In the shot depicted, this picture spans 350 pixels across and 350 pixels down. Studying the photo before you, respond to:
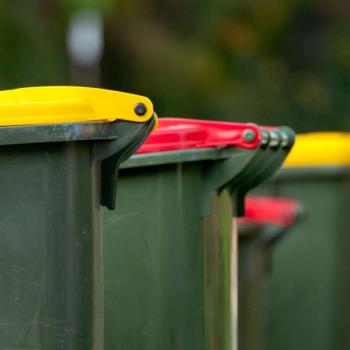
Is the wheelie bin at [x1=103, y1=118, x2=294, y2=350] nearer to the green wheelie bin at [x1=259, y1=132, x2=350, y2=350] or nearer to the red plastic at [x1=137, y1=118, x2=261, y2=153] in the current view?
the red plastic at [x1=137, y1=118, x2=261, y2=153]

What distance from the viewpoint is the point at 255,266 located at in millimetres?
5309

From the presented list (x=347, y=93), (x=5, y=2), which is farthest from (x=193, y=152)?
(x=347, y=93)

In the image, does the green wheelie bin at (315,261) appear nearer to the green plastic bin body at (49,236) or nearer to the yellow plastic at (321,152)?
the yellow plastic at (321,152)

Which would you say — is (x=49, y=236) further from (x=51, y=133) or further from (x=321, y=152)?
(x=321, y=152)

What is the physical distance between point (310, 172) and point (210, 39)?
6.93 metres

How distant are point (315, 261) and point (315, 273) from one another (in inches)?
2.1

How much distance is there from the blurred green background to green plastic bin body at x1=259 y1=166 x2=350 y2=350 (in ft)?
18.9

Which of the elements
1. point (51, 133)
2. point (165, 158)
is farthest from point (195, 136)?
point (51, 133)

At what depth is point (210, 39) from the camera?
42.9 ft

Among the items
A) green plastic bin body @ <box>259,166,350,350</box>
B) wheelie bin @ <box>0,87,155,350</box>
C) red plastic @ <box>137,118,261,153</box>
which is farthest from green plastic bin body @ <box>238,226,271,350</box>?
wheelie bin @ <box>0,87,155,350</box>

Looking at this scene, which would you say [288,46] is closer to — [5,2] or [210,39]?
[210,39]

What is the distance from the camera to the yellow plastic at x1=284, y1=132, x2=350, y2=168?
20.5ft

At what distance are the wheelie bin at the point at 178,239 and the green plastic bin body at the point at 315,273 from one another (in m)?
2.24

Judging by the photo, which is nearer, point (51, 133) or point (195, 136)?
point (51, 133)
